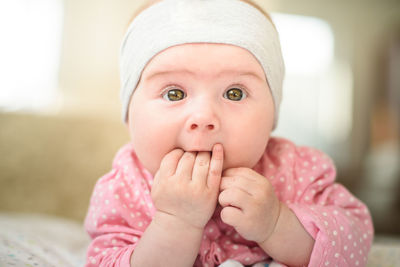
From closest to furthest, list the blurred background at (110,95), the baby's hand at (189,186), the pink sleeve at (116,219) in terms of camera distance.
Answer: the baby's hand at (189,186) < the pink sleeve at (116,219) < the blurred background at (110,95)

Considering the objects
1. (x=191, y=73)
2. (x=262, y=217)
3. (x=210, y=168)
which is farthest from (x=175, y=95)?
(x=262, y=217)

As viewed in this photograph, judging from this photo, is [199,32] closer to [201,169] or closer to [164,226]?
[201,169]

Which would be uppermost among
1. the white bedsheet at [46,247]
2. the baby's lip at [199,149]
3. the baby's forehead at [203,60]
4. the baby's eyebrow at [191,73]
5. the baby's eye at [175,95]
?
the baby's forehead at [203,60]

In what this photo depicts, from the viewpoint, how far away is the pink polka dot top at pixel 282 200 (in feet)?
2.36

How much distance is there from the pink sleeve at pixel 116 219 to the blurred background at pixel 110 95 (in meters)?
0.94

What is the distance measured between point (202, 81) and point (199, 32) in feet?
0.33

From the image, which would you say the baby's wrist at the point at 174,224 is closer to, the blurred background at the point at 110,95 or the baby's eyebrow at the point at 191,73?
the baby's eyebrow at the point at 191,73

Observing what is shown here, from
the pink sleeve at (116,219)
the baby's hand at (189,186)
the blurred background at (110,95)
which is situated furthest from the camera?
the blurred background at (110,95)

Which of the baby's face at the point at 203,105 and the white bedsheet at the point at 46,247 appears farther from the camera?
the white bedsheet at the point at 46,247

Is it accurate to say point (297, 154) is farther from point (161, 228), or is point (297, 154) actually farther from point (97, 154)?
point (97, 154)

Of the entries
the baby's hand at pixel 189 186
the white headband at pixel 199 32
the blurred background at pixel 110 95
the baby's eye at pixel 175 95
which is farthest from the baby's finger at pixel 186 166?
the blurred background at pixel 110 95

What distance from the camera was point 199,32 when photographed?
72 cm

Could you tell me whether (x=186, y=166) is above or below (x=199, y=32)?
below

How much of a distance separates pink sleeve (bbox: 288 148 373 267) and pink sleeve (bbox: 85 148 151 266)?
32cm
